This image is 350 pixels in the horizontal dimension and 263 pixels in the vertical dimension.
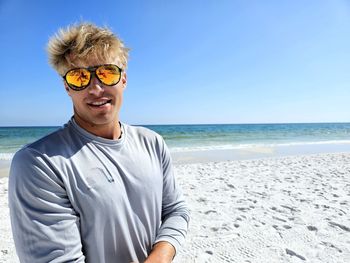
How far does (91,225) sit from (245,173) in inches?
292

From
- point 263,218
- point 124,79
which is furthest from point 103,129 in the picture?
point 263,218

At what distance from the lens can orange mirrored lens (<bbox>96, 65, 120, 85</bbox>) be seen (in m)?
1.56

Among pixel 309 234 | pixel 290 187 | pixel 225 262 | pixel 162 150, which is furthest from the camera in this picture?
pixel 290 187

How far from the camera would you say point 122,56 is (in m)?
1.71

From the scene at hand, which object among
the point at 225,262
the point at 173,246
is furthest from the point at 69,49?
the point at 225,262

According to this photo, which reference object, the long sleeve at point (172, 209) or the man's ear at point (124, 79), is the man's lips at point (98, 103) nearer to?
the man's ear at point (124, 79)

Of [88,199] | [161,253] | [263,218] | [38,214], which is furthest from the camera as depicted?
[263,218]

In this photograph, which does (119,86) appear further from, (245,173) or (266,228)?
(245,173)

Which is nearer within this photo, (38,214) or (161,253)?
(38,214)

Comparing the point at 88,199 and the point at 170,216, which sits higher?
the point at 88,199

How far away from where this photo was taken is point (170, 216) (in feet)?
5.77

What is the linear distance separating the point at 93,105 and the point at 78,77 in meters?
0.18

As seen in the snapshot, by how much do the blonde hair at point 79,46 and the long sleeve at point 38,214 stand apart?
0.58 m

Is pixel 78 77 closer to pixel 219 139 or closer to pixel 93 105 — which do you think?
pixel 93 105
